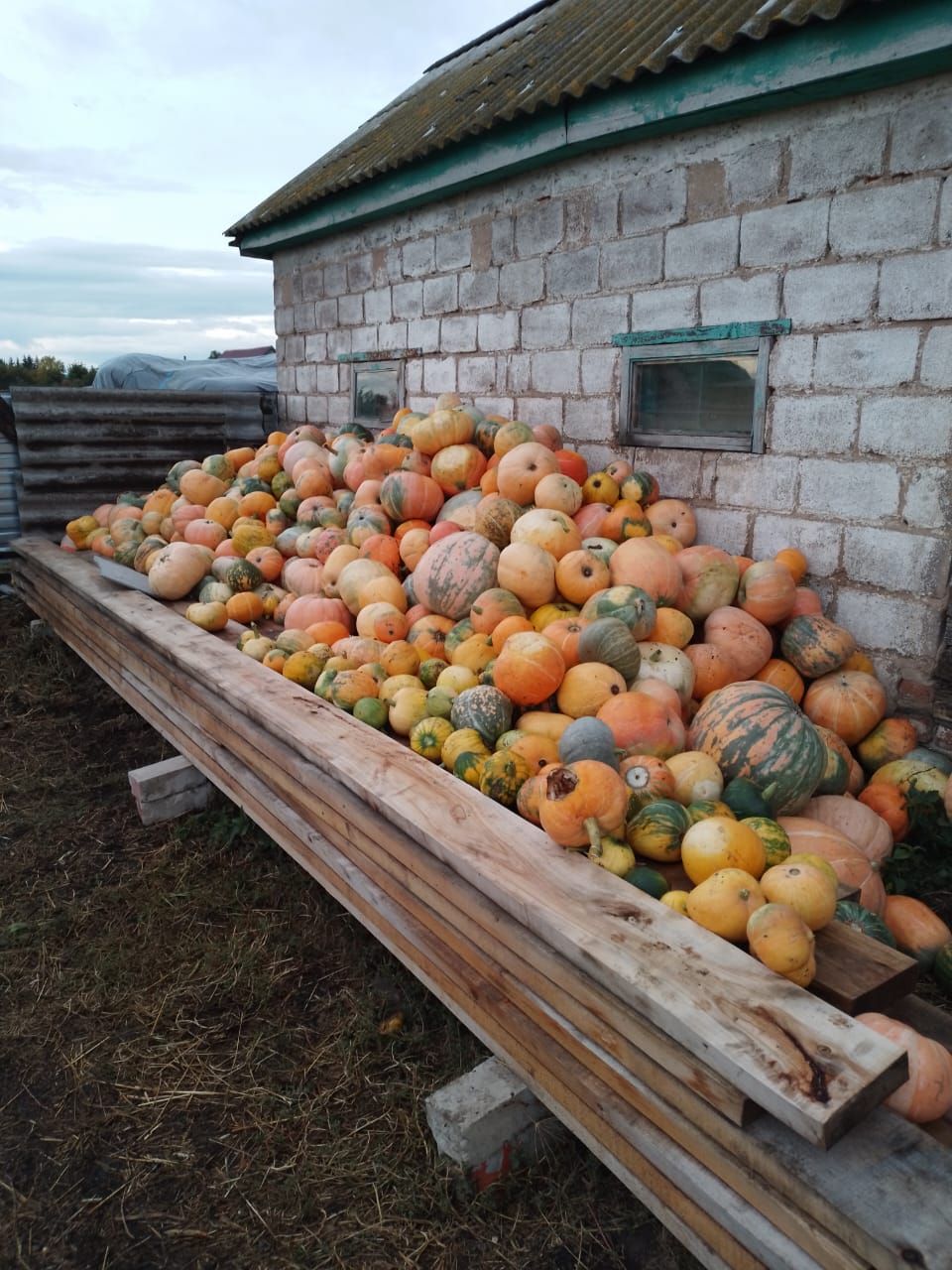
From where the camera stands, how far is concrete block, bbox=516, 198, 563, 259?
568 cm

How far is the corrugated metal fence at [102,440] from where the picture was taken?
8680mm

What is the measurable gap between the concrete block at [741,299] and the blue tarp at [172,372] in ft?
31.3

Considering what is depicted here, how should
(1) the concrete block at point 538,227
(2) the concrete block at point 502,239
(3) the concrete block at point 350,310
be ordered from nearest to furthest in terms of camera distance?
(1) the concrete block at point 538,227
(2) the concrete block at point 502,239
(3) the concrete block at point 350,310

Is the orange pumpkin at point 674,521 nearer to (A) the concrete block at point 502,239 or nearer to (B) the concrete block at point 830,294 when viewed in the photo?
(B) the concrete block at point 830,294

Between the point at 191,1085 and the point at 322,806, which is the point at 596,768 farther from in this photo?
the point at 191,1085

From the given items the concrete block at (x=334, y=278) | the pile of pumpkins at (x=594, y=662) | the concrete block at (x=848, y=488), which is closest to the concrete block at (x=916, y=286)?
the concrete block at (x=848, y=488)

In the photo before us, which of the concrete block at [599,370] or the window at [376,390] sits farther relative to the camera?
the window at [376,390]

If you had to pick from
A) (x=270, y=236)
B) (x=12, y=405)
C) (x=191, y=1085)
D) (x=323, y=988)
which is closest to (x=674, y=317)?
(x=323, y=988)

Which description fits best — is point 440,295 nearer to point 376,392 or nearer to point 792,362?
point 376,392

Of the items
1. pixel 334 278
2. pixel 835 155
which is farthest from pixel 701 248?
pixel 334 278

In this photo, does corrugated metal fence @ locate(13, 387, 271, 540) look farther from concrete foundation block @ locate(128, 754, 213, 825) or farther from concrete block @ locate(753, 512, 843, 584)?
concrete block @ locate(753, 512, 843, 584)

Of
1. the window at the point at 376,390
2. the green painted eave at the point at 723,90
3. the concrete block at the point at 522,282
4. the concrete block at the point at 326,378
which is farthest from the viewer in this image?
the concrete block at the point at 326,378

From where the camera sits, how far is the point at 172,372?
48.2 ft

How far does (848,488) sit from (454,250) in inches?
150
